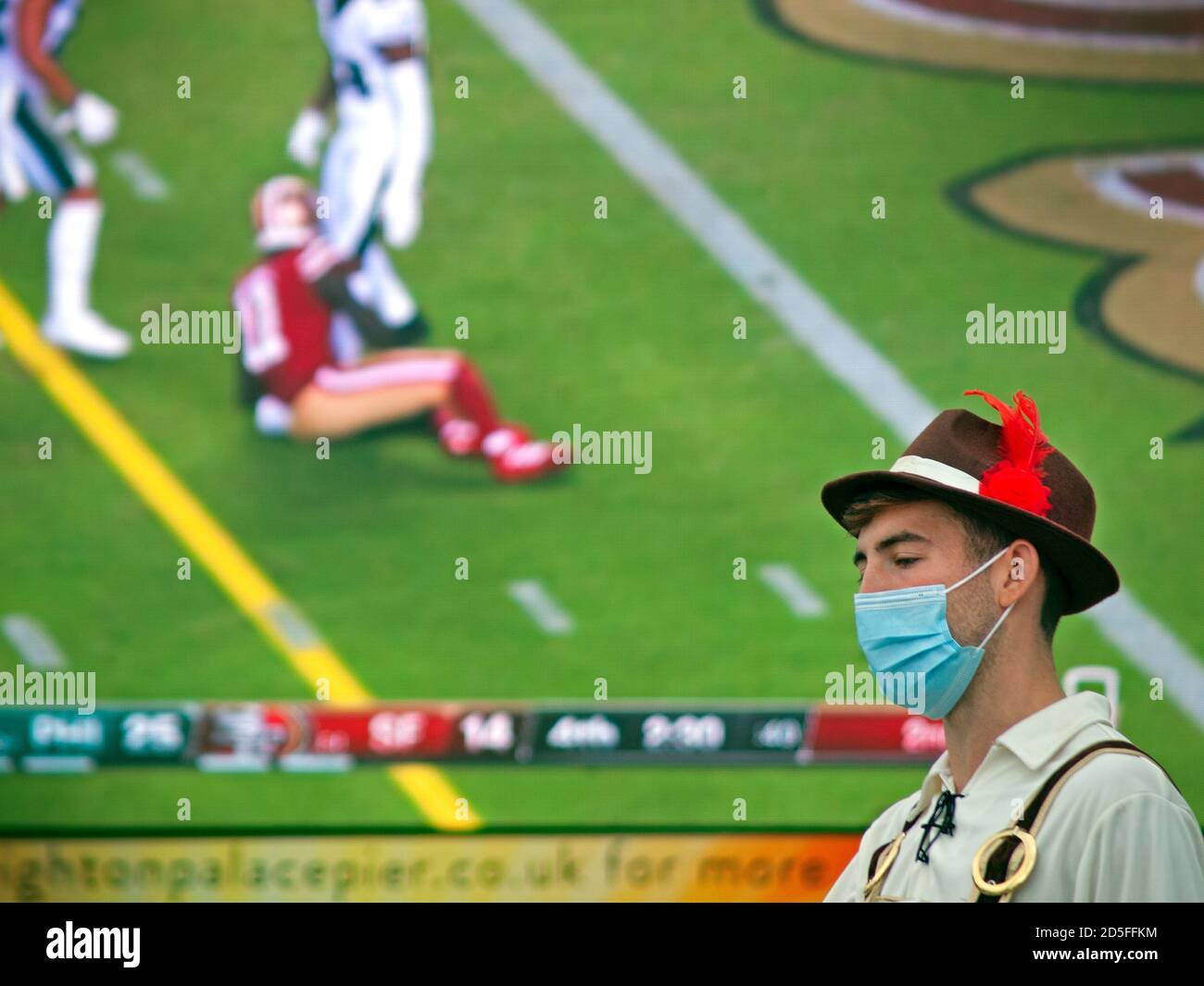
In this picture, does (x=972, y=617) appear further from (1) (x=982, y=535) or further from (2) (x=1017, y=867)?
(2) (x=1017, y=867)

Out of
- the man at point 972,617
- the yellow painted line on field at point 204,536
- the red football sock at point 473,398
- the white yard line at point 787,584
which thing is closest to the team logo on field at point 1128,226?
the white yard line at point 787,584

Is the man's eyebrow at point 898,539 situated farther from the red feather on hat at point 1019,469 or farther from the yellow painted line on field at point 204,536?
the yellow painted line on field at point 204,536

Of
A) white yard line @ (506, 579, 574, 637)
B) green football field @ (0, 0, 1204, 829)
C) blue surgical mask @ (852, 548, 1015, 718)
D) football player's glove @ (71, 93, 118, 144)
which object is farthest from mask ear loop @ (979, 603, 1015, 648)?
football player's glove @ (71, 93, 118, 144)

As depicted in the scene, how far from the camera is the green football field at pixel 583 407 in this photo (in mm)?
5773

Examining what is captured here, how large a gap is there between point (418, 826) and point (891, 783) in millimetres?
1749

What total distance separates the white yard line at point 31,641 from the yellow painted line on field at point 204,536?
0.61 metres

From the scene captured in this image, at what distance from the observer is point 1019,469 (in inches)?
86.4

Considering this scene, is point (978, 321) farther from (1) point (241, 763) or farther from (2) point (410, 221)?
(1) point (241, 763)

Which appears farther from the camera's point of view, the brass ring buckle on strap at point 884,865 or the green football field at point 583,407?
the green football field at point 583,407

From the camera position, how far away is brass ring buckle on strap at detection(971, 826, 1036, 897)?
1911 millimetres

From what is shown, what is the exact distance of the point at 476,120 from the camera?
6.09 metres

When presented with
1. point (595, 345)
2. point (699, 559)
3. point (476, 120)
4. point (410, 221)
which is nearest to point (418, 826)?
point (699, 559)

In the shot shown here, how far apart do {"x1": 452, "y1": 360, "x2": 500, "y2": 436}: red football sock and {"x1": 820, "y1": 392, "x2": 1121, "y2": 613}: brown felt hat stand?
3751 mm

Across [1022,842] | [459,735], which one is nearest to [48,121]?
[459,735]
